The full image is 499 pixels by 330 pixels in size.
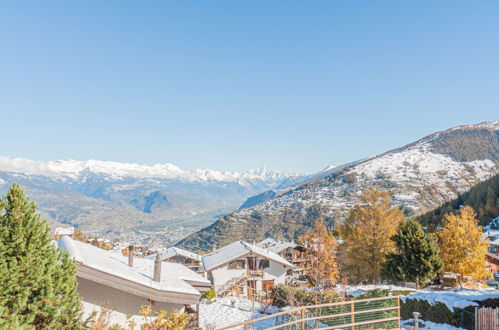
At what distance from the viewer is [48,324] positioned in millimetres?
7105

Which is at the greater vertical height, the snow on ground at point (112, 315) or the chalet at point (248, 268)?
the snow on ground at point (112, 315)

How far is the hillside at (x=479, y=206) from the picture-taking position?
253 feet

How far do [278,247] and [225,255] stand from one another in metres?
27.2

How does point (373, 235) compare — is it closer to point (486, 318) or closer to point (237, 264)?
point (486, 318)

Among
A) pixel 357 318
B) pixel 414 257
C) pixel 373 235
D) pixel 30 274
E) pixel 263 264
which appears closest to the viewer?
pixel 30 274

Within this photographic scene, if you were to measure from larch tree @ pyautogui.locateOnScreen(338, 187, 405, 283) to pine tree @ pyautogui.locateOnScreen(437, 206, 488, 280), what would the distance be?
4606 millimetres

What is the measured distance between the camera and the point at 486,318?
578 inches

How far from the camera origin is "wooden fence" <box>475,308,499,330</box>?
566 inches

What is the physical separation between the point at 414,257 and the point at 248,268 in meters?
23.5

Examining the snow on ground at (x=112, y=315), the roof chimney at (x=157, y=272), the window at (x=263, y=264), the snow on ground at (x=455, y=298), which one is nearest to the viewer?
the snow on ground at (x=112, y=315)

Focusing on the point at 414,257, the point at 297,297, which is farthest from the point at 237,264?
the point at 414,257

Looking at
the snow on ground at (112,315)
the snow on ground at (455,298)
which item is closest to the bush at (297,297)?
the snow on ground at (455,298)

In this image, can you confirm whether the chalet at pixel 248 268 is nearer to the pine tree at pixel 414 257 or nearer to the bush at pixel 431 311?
the pine tree at pixel 414 257

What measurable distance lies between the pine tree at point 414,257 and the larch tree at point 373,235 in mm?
2763
